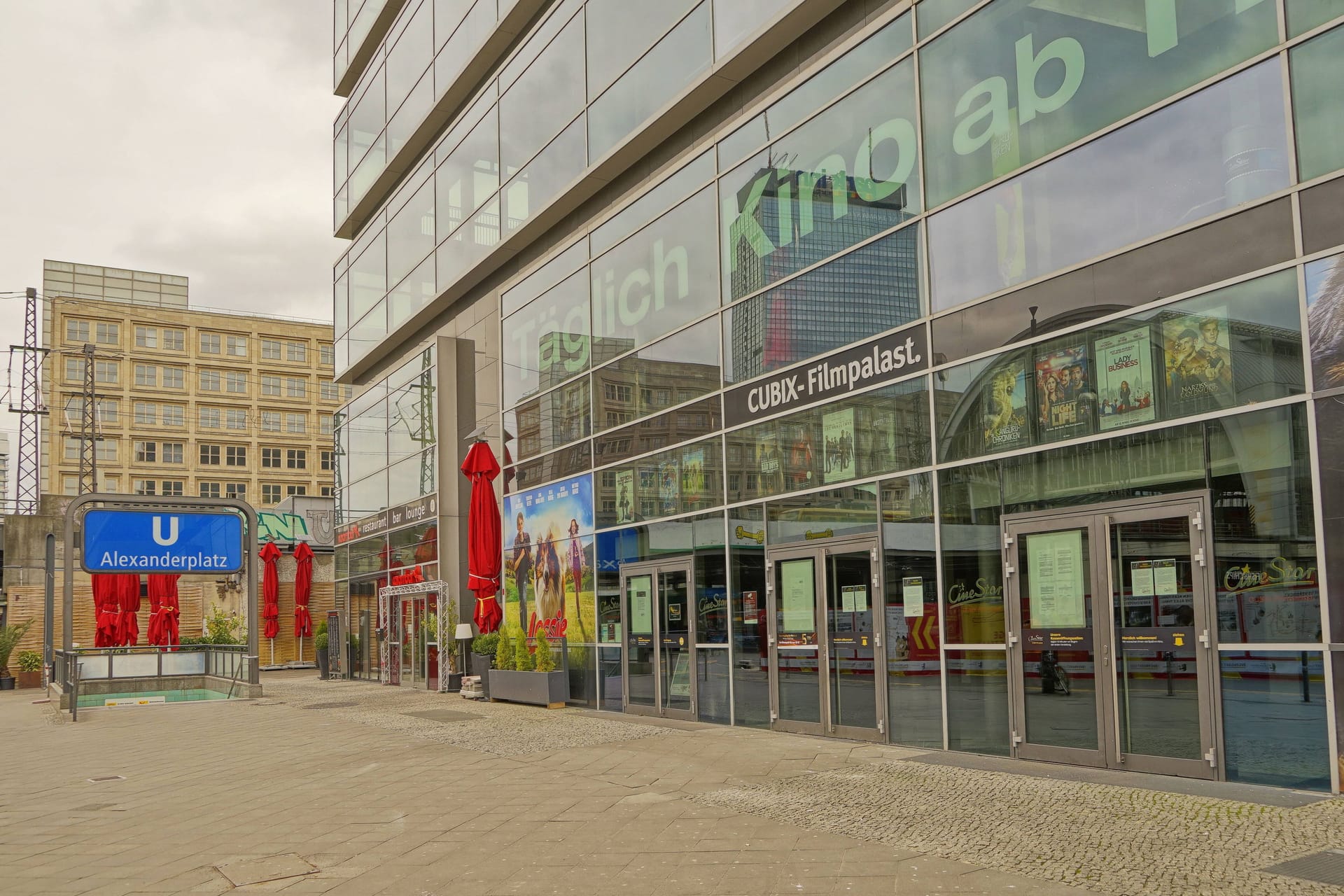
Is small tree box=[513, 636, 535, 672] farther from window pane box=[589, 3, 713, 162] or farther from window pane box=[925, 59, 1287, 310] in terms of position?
window pane box=[925, 59, 1287, 310]

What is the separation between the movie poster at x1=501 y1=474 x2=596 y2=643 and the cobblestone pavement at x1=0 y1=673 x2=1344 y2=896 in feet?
20.0

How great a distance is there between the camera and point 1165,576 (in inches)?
370

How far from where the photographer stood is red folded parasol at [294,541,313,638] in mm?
38312

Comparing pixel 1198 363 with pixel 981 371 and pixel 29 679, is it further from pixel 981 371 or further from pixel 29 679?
pixel 29 679

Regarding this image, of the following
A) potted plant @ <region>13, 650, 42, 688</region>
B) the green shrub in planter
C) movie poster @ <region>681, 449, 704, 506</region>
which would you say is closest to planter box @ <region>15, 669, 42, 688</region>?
potted plant @ <region>13, 650, 42, 688</region>

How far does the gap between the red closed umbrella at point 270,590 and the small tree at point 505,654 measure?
1950cm

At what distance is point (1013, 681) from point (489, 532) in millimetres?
11997

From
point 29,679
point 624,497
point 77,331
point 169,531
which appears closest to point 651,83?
point 624,497

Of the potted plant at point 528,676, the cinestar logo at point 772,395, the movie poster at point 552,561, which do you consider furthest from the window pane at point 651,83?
the potted plant at point 528,676

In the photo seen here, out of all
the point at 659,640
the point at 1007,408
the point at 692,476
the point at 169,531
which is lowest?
the point at 659,640

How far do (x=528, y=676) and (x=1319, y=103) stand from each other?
1447 cm

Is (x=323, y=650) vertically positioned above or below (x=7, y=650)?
below

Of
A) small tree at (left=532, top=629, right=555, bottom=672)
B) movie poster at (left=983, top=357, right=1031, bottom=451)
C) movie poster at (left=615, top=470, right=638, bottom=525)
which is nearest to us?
movie poster at (left=983, top=357, right=1031, bottom=451)

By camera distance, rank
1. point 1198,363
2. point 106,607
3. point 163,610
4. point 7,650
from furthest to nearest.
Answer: point 7,650 → point 163,610 → point 106,607 → point 1198,363
